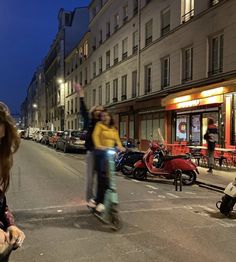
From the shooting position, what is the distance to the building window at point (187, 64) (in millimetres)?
21328

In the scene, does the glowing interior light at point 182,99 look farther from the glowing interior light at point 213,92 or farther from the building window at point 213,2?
the building window at point 213,2

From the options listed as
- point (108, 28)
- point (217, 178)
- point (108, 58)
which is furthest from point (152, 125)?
point (108, 28)

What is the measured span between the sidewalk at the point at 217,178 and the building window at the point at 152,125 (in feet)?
31.8

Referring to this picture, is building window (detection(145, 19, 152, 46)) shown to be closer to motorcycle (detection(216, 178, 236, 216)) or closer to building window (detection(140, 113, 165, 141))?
building window (detection(140, 113, 165, 141))

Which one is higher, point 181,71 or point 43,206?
point 181,71

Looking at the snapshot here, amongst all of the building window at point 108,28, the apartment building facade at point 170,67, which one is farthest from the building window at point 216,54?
the building window at point 108,28

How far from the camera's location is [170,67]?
23.5 m

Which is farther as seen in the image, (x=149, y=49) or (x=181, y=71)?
(x=149, y=49)

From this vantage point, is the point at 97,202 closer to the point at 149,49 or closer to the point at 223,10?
the point at 223,10

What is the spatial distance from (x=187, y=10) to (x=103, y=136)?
1649cm

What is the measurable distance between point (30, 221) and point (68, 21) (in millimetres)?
62403

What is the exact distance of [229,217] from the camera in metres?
7.45

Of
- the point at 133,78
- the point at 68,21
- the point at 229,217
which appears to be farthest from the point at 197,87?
the point at 68,21

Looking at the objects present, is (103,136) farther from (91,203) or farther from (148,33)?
(148,33)
